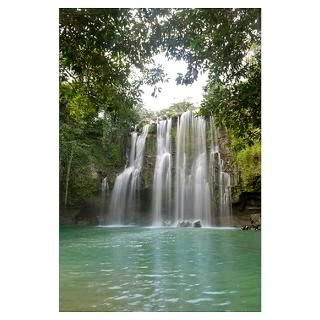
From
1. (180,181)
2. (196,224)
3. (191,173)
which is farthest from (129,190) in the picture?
(196,224)

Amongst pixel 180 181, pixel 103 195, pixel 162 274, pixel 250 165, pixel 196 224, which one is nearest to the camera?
pixel 162 274

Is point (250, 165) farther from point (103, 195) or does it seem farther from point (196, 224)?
point (103, 195)

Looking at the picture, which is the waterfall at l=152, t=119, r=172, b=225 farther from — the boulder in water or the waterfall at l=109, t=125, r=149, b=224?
the boulder in water

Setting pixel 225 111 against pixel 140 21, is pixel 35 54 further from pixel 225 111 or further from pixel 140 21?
pixel 225 111

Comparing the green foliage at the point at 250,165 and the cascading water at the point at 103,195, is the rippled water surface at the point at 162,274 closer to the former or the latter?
the green foliage at the point at 250,165

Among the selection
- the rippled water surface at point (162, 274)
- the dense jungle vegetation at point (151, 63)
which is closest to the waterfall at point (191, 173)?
the dense jungle vegetation at point (151, 63)

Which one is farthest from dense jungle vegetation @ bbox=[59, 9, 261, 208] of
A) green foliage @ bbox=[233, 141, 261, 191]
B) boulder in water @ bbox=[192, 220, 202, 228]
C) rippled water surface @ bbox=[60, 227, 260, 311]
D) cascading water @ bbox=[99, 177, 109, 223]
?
cascading water @ bbox=[99, 177, 109, 223]

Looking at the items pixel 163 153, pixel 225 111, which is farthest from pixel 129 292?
pixel 163 153
